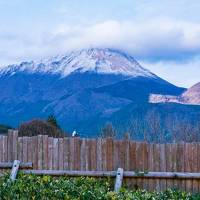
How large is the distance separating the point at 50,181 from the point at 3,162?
6.58 ft

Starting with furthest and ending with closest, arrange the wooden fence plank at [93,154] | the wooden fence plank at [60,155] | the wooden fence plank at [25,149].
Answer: the wooden fence plank at [25,149]
the wooden fence plank at [60,155]
the wooden fence plank at [93,154]

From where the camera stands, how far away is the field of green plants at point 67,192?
1001 cm

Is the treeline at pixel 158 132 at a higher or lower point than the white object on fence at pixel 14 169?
higher

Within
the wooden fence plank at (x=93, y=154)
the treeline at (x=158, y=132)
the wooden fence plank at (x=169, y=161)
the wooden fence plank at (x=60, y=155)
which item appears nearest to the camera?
the wooden fence plank at (x=169, y=161)

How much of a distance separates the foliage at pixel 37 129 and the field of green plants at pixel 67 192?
12996 millimetres

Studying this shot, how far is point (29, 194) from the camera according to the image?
10102mm

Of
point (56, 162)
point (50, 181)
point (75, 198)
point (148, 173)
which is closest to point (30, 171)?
point (56, 162)

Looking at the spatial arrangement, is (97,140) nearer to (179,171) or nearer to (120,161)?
(120,161)

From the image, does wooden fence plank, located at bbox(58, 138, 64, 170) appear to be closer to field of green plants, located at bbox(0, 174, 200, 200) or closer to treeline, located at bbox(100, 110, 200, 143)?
field of green plants, located at bbox(0, 174, 200, 200)

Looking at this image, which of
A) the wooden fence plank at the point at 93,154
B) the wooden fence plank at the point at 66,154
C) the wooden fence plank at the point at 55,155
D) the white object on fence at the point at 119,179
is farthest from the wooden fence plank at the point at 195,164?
the wooden fence plank at the point at 55,155

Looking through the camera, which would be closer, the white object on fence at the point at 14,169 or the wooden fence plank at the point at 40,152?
the white object on fence at the point at 14,169

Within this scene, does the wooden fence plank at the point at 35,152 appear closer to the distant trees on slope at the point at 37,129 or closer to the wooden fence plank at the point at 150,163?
the wooden fence plank at the point at 150,163

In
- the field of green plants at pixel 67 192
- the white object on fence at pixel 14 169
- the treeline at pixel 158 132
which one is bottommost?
the field of green plants at pixel 67 192

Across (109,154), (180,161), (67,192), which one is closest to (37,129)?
(109,154)
